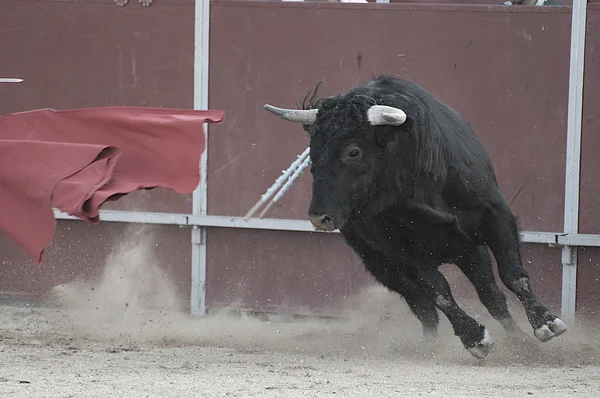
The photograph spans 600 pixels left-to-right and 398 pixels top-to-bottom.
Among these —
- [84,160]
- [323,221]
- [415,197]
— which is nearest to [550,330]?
[415,197]

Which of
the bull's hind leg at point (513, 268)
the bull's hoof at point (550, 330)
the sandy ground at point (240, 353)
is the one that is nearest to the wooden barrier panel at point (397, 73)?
the sandy ground at point (240, 353)

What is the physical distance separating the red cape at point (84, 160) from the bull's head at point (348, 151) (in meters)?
0.52

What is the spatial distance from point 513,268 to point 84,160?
2208 millimetres

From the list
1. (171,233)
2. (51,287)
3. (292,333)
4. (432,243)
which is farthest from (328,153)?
(51,287)

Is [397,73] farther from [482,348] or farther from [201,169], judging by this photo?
[482,348]

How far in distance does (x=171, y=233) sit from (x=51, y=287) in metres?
0.87

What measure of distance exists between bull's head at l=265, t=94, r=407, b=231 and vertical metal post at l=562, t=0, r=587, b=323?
1.93 metres

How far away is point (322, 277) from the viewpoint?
7.21 m

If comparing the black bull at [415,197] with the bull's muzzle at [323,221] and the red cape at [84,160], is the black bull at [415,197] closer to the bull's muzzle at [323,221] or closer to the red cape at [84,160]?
the bull's muzzle at [323,221]

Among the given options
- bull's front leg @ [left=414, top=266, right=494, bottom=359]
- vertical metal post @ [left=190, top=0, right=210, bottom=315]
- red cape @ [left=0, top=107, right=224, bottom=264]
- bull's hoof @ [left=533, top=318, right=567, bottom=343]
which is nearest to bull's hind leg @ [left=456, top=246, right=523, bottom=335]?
bull's front leg @ [left=414, top=266, right=494, bottom=359]

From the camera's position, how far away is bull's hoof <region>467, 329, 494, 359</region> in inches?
211

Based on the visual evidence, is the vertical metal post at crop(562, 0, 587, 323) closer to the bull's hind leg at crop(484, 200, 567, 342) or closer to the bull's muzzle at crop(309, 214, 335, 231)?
the bull's hind leg at crop(484, 200, 567, 342)

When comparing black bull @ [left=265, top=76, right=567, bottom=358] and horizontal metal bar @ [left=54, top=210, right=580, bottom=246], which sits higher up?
black bull @ [left=265, top=76, right=567, bottom=358]

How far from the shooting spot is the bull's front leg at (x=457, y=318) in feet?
17.6
